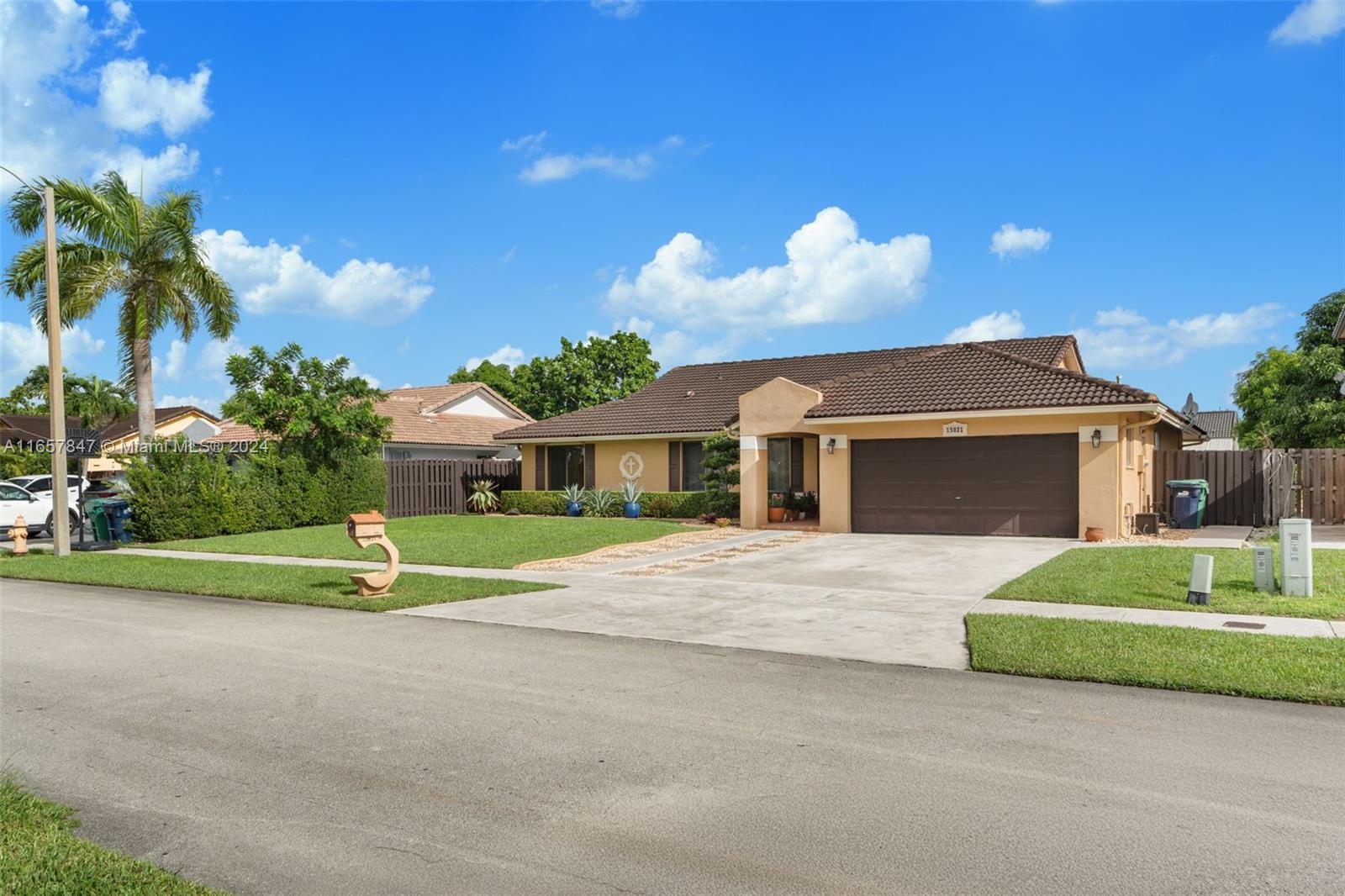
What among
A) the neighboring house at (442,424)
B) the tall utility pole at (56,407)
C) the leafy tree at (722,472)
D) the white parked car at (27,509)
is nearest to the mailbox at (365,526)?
the tall utility pole at (56,407)

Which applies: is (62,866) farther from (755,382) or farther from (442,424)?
(442,424)

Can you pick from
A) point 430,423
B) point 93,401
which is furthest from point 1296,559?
point 93,401

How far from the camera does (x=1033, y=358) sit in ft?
88.4

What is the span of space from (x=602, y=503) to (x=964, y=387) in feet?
39.5

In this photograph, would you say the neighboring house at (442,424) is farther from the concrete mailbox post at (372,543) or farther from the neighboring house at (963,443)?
the concrete mailbox post at (372,543)

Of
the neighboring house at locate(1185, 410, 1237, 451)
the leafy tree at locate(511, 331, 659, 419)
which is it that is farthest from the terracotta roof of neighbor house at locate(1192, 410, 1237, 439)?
the leafy tree at locate(511, 331, 659, 419)

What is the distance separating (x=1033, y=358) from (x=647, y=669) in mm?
21789

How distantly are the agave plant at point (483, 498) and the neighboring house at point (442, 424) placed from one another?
89.2 inches

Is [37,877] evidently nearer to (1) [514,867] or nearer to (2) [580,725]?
(1) [514,867]

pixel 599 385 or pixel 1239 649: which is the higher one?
pixel 599 385

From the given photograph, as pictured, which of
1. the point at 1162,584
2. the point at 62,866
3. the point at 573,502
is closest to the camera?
the point at 62,866

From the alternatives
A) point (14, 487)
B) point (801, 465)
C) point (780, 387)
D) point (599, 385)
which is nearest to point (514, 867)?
point (780, 387)

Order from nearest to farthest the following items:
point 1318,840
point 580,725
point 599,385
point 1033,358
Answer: point 1318,840, point 580,725, point 1033,358, point 599,385

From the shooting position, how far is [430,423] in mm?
40219
